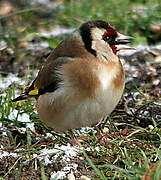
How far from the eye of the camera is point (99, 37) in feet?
11.9

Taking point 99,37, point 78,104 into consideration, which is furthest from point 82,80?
point 99,37

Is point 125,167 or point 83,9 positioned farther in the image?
point 83,9

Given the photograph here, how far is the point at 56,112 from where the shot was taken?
3545 mm

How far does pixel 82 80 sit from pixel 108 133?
2.05ft

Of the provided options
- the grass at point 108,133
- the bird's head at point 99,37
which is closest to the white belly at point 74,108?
the grass at point 108,133

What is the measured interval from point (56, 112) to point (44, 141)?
0.30 meters

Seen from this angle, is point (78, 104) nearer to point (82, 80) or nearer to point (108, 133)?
point (82, 80)

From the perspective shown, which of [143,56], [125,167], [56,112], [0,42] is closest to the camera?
[125,167]

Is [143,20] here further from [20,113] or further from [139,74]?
[20,113]

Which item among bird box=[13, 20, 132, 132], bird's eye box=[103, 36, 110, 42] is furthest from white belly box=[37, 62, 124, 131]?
bird's eye box=[103, 36, 110, 42]

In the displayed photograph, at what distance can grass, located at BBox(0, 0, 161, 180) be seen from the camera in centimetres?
324

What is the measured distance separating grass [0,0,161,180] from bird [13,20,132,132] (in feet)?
0.67

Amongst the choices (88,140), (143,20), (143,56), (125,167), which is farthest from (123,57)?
(125,167)

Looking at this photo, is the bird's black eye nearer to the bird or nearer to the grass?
the bird
